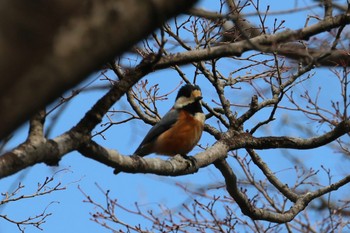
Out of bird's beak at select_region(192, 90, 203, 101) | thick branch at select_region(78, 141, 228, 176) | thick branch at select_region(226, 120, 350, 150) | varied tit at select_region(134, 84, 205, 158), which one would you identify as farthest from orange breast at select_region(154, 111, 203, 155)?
thick branch at select_region(78, 141, 228, 176)

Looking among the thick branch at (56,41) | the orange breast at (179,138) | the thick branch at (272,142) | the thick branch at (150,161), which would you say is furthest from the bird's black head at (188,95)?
the thick branch at (56,41)

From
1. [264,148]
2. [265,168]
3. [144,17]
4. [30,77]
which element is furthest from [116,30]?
[265,168]

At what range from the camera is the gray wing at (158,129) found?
508 cm

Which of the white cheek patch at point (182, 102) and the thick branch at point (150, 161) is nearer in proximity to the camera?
the thick branch at point (150, 161)

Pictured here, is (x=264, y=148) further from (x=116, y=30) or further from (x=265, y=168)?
(x=116, y=30)

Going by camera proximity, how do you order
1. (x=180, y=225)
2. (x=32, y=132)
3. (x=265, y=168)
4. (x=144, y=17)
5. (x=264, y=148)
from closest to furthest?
(x=144, y=17)
(x=32, y=132)
(x=264, y=148)
(x=265, y=168)
(x=180, y=225)

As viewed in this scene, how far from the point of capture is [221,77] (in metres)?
5.58

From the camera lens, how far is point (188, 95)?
17.7 ft

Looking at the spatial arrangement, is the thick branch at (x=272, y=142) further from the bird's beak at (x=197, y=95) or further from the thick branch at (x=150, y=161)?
the bird's beak at (x=197, y=95)

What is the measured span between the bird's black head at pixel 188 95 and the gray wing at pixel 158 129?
129 mm

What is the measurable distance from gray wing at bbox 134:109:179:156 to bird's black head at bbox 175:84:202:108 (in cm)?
13

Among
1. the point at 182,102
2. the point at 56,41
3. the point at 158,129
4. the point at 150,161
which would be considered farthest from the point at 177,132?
the point at 56,41

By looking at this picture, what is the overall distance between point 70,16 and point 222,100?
12.2ft

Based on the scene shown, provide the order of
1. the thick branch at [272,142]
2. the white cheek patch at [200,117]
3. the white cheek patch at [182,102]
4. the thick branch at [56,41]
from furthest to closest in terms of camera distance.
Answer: the white cheek patch at [182,102], the white cheek patch at [200,117], the thick branch at [272,142], the thick branch at [56,41]
